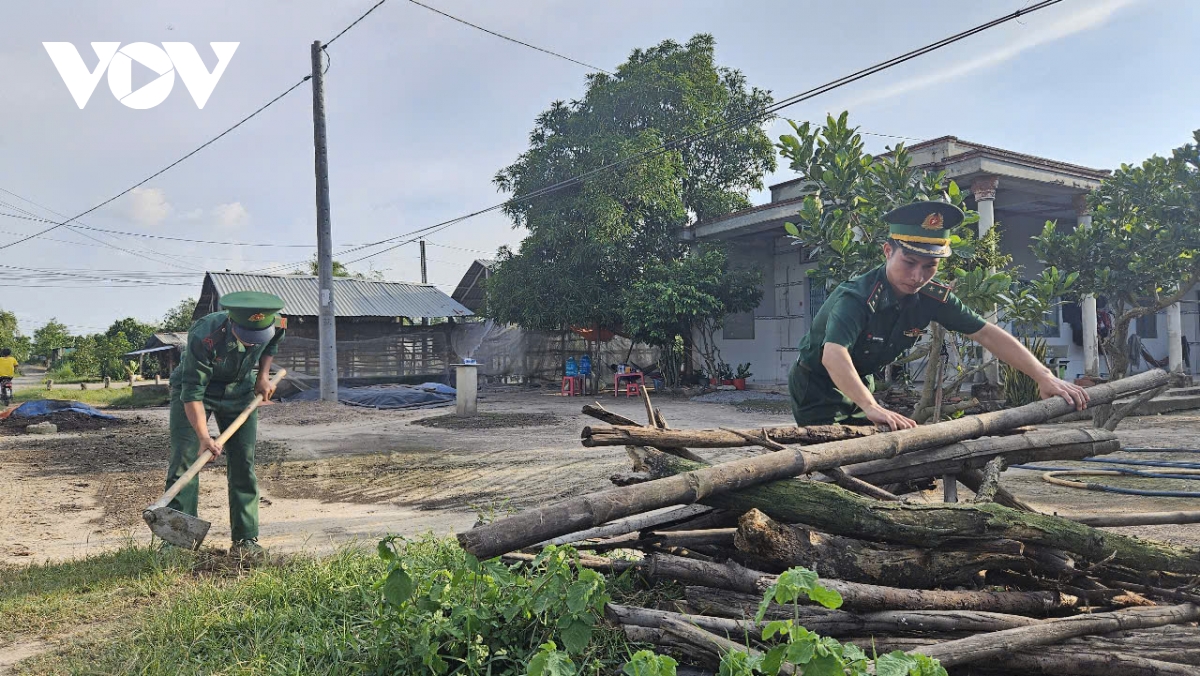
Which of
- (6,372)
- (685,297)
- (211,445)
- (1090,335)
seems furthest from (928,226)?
(6,372)

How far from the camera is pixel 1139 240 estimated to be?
9.18 meters

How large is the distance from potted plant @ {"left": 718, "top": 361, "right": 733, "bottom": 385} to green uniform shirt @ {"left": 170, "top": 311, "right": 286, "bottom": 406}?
567 inches

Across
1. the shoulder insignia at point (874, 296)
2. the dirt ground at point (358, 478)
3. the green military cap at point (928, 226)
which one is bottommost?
the dirt ground at point (358, 478)

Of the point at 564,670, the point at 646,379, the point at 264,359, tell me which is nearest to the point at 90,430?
the point at 264,359

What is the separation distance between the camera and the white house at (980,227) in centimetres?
1317

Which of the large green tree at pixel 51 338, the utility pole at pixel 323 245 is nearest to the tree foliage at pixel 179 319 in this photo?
the large green tree at pixel 51 338

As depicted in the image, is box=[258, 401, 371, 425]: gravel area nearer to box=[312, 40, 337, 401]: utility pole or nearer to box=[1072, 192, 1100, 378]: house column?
box=[312, 40, 337, 401]: utility pole

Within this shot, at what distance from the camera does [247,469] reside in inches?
197

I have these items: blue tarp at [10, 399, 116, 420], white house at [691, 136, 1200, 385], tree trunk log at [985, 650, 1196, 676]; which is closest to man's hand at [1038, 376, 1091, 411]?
tree trunk log at [985, 650, 1196, 676]

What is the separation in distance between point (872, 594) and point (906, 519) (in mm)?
324

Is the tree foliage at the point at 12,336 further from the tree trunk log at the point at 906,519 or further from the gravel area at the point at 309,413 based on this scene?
the tree trunk log at the point at 906,519

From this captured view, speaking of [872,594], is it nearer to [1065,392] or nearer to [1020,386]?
[1065,392]

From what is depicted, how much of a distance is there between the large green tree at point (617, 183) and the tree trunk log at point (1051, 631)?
15544 mm

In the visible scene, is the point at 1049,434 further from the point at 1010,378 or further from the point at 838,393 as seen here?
the point at 1010,378
